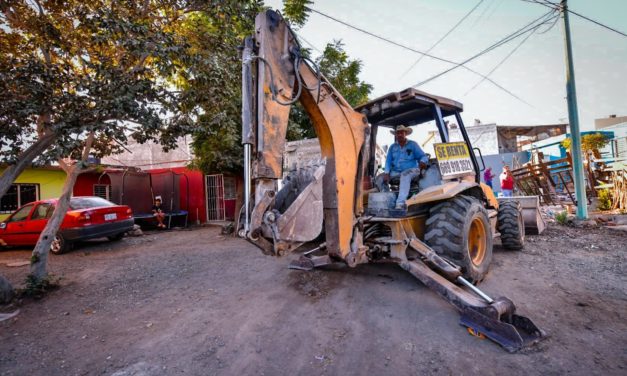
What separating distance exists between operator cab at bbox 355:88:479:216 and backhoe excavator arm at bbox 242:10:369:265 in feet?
3.17

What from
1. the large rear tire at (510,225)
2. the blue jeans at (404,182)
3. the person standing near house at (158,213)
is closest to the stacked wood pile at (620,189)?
the large rear tire at (510,225)

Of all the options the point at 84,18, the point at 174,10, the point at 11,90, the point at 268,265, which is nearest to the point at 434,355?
the point at 268,265

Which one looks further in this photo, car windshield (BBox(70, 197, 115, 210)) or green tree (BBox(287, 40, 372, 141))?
green tree (BBox(287, 40, 372, 141))

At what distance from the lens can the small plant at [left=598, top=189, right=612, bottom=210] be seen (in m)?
10.7

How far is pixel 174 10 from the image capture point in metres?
6.50

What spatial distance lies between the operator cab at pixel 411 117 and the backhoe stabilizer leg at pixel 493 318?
990 millimetres

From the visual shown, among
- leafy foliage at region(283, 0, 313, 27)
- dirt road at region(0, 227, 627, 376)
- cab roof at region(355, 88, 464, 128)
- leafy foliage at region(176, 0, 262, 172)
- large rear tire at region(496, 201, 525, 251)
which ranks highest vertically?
leafy foliage at region(283, 0, 313, 27)

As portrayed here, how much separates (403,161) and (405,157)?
64mm

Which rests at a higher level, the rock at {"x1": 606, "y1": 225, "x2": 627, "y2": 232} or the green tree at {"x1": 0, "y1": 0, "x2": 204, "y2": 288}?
the green tree at {"x1": 0, "y1": 0, "x2": 204, "y2": 288}

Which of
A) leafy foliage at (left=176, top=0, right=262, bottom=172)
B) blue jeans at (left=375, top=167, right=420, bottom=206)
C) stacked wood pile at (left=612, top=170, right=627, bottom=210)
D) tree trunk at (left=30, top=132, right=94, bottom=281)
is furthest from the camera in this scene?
stacked wood pile at (left=612, top=170, right=627, bottom=210)

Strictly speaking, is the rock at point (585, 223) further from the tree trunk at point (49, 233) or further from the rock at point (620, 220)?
the tree trunk at point (49, 233)

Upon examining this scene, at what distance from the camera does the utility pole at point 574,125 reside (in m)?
8.97

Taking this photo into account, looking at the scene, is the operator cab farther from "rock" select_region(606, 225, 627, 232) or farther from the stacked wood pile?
the stacked wood pile

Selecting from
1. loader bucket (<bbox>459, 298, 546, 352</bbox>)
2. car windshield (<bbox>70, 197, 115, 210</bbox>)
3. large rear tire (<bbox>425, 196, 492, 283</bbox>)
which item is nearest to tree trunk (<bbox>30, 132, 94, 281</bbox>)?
car windshield (<bbox>70, 197, 115, 210</bbox>)
